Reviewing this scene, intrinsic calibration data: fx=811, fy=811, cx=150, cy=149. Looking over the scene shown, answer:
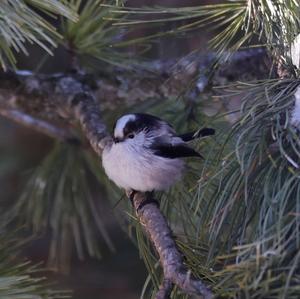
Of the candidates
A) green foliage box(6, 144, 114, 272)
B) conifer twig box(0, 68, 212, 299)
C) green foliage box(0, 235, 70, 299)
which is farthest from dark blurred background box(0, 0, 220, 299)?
green foliage box(0, 235, 70, 299)

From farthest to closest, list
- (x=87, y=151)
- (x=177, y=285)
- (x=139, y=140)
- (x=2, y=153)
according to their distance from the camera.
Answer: (x=2, y=153), (x=87, y=151), (x=139, y=140), (x=177, y=285)

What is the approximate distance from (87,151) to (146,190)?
28cm

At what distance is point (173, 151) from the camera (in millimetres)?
1352

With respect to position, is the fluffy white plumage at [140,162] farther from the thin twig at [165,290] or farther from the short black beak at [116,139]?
the thin twig at [165,290]

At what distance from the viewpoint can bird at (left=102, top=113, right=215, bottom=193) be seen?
1.32 m

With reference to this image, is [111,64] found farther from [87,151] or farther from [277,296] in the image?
[277,296]

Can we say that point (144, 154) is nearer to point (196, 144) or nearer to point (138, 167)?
point (138, 167)

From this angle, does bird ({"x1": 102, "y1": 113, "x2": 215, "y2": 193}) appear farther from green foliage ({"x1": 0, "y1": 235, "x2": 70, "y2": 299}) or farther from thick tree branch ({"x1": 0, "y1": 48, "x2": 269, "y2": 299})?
green foliage ({"x1": 0, "y1": 235, "x2": 70, "y2": 299})

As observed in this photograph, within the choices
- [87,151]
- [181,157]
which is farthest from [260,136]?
[87,151]

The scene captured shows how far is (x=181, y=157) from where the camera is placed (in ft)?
4.32

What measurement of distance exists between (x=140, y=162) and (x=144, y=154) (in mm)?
16

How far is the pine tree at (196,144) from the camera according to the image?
2.64ft

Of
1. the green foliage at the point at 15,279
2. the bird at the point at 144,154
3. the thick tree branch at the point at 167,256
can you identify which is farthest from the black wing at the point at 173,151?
the green foliage at the point at 15,279

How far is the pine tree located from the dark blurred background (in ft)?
0.34
